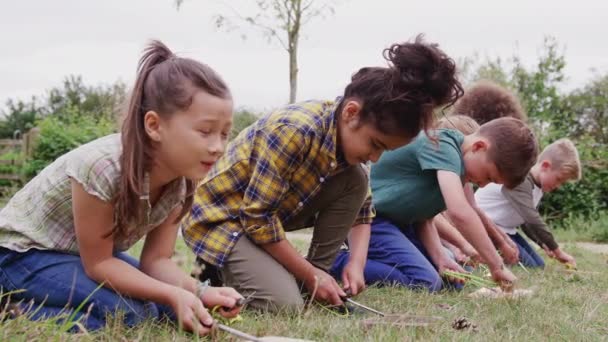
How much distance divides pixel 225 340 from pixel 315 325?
16.1 inches

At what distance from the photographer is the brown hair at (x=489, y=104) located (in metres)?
5.27

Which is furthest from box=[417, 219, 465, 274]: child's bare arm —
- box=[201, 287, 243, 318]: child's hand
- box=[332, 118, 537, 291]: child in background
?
box=[201, 287, 243, 318]: child's hand

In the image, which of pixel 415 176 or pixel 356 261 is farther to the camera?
pixel 415 176

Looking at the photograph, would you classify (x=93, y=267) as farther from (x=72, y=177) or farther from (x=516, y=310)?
(x=516, y=310)

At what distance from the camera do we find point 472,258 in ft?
15.0

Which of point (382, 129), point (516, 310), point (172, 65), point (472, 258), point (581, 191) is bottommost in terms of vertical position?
point (581, 191)

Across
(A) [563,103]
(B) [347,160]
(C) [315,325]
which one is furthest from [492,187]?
(A) [563,103]

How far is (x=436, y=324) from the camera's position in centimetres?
242

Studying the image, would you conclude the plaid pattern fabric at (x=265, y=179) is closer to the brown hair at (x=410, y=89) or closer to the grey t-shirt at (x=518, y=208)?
the brown hair at (x=410, y=89)

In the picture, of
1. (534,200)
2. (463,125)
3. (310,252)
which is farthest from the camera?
(534,200)

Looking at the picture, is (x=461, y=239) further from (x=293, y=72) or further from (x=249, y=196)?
(x=293, y=72)

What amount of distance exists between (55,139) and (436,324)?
11523 millimetres

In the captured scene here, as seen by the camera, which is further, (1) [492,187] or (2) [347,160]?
(1) [492,187]

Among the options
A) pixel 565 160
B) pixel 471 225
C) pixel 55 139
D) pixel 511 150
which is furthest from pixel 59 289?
pixel 55 139
